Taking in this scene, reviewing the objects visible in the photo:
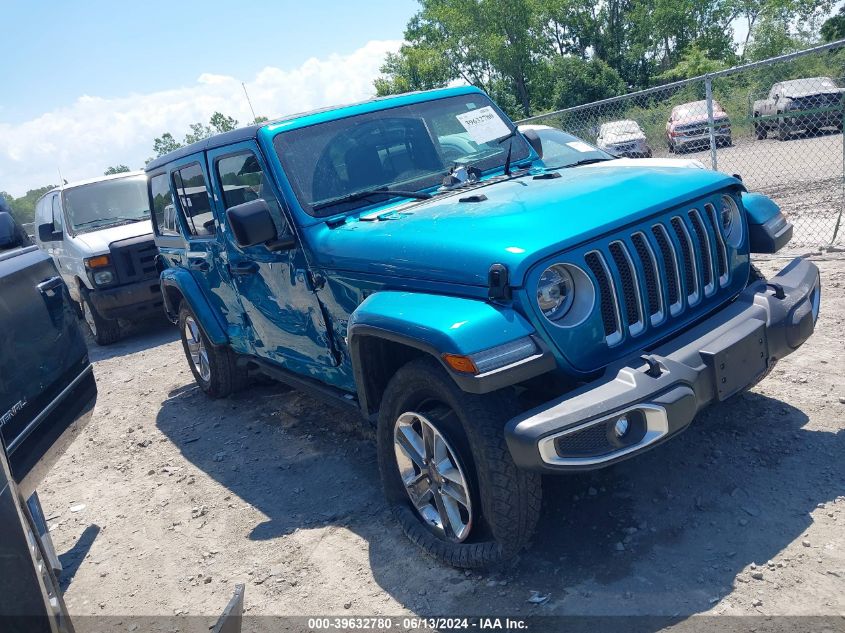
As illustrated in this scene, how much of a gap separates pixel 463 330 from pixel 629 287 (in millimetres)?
846

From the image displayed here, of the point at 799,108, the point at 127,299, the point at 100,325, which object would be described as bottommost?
the point at 100,325

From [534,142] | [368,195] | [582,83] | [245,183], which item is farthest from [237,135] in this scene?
[582,83]

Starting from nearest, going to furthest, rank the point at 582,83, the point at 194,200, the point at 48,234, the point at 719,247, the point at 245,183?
the point at 719,247, the point at 245,183, the point at 194,200, the point at 48,234, the point at 582,83

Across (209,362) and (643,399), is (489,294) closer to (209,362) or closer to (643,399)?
(643,399)

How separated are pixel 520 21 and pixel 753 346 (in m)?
42.8

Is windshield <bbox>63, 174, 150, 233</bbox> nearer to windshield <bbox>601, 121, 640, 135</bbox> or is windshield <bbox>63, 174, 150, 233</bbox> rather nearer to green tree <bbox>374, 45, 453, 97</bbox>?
windshield <bbox>601, 121, 640, 135</bbox>

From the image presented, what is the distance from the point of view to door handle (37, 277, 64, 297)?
11.0 ft

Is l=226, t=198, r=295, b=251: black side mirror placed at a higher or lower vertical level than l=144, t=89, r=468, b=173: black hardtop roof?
lower

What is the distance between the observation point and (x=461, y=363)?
9.04ft

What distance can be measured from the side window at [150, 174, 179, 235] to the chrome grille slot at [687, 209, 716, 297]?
158 inches

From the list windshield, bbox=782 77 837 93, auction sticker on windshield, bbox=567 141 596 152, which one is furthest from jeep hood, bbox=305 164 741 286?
windshield, bbox=782 77 837 93

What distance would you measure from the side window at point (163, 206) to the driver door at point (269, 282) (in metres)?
1.10

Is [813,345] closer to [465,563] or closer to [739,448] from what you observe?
[739,448]

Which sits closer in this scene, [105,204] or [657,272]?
[657,272]
